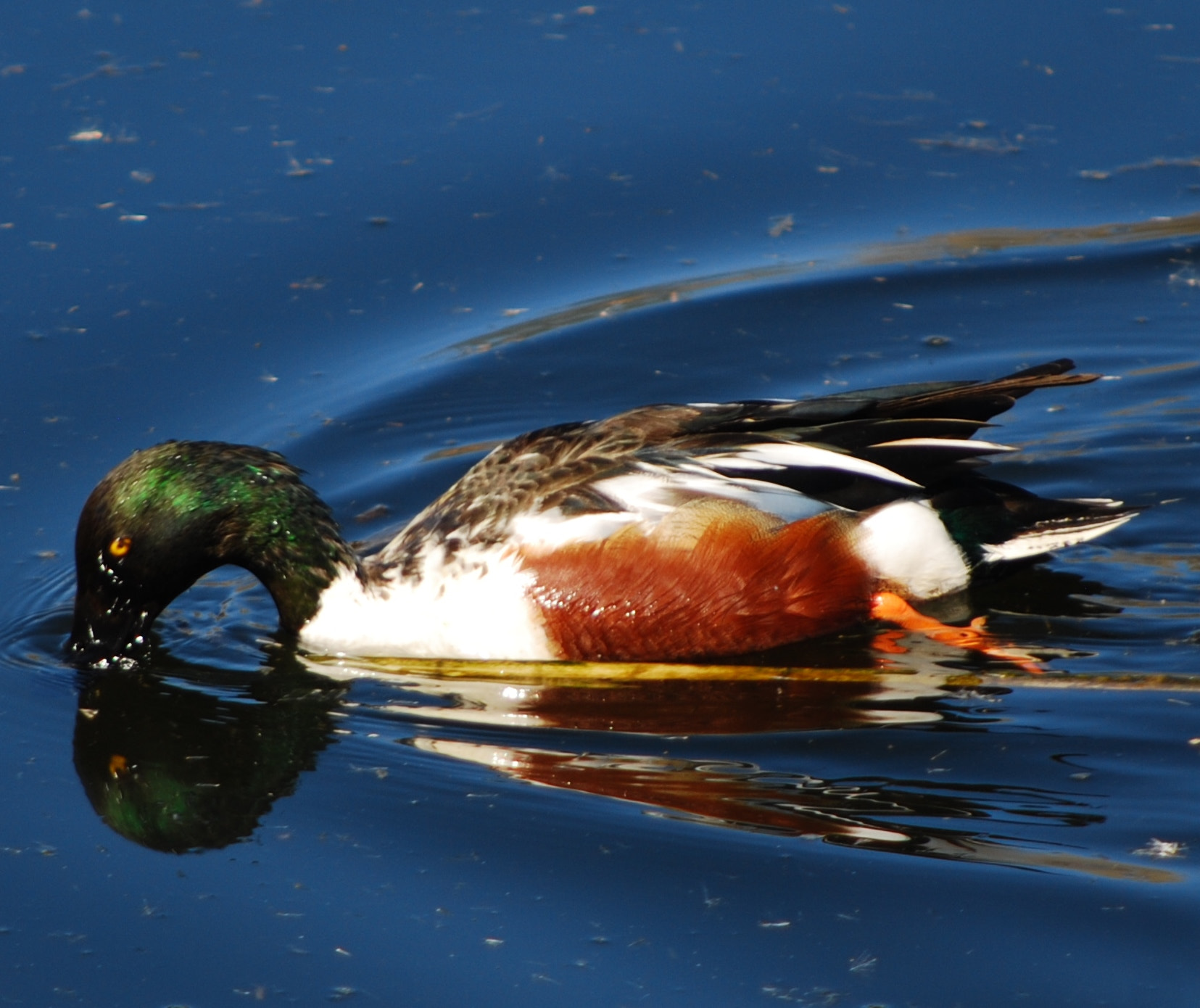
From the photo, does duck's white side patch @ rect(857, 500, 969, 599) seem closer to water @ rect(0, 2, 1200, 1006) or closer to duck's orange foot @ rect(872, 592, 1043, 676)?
duck's orange foot @ rect(872, 592, 1043, 676)

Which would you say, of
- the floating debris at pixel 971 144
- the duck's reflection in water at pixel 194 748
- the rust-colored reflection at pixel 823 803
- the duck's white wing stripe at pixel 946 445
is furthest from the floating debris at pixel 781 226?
the rust-colored reflection at pixel 823 803

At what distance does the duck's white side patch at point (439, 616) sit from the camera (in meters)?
6.12

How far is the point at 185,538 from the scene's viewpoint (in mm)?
6238

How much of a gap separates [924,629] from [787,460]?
855mm

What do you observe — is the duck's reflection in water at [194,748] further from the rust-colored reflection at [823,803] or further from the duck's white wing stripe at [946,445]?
the duck's white wing stripe at [946,445]

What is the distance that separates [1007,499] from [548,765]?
7.14ft

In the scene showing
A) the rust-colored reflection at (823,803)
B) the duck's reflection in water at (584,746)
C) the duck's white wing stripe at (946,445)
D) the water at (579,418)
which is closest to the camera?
the water at (579,418)

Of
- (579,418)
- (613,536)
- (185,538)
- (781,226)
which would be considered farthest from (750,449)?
(781,226)

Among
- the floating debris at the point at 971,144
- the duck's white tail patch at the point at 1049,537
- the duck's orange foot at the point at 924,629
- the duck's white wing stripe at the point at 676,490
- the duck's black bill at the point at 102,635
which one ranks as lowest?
the duck's orange foot at the point at 924,629

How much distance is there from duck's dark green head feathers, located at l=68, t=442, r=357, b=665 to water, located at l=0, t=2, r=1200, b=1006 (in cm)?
20

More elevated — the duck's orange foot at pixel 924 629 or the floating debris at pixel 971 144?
the floating debris at pixel 971 144

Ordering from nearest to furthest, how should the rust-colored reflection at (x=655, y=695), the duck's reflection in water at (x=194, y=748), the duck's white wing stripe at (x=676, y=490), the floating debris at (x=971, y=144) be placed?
the duck's reflection in water at (x=194, y=748) → the rust-colored reflection at (x=655, y=695) → the duck's white wing stripe at (x=676, y=490) → the floating debris at (x=971, y=144)

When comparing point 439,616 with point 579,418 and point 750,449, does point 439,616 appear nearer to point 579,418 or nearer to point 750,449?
point 750,449

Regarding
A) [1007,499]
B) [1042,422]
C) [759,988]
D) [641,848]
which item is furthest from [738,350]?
[759,988]
